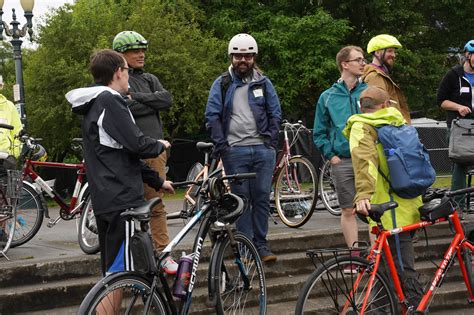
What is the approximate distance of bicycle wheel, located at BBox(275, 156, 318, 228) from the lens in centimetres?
924

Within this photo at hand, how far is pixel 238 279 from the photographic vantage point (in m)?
5.77

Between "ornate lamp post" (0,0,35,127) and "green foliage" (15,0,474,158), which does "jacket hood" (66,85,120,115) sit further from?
"green foliage" (15,0,474,158)

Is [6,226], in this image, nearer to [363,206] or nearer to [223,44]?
[363,206]

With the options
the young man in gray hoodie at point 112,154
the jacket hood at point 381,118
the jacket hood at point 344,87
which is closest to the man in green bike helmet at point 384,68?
the jacket hood at point 344,87

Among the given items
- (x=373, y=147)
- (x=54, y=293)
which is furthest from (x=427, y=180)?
(x=54, y=293)

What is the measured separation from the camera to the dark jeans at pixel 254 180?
7.04 metres

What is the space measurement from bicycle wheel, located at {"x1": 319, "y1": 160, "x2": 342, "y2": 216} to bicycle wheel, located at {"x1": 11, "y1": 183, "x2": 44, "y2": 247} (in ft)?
11.6

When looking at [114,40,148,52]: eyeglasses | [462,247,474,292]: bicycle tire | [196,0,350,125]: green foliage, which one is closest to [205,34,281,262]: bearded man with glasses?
[114,40,148,52]: eyeglasses

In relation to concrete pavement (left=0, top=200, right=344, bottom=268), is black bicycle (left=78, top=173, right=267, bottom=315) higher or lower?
higher

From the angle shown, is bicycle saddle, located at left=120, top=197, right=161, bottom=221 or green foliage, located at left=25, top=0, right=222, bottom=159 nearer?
bicycle saddle, located at left=120, top=197, right=161, bottom=221

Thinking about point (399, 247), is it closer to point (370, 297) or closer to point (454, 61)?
point (370, 297)

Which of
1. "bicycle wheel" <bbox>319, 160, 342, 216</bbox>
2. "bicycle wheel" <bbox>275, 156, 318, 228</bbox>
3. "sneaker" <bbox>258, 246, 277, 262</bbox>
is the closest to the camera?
"sneaker" <bbox>258, 246, 277, 262</bbox>

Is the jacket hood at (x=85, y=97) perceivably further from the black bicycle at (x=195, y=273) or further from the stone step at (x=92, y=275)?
the stone step at (x=92, y=275)

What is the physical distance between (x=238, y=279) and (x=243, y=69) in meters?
2.04
